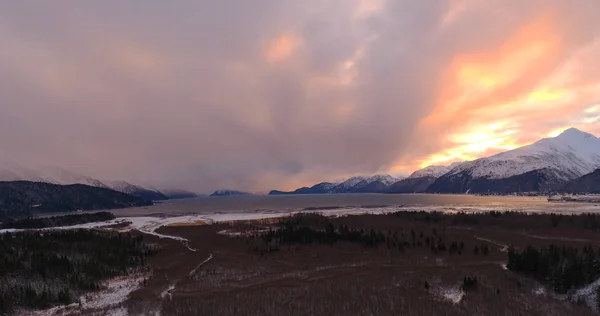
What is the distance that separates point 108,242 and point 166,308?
40399 mm

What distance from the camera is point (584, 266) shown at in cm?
3031

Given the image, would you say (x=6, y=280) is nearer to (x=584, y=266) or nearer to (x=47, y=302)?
(x=47, y=302)

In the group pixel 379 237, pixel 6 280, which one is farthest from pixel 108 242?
pixel 379 237

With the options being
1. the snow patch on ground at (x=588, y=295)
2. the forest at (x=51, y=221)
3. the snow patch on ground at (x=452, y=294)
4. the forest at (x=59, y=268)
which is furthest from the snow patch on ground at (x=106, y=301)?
the forest at (x=51, y=221)

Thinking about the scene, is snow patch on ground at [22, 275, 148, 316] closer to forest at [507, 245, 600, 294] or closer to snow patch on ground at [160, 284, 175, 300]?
snow patch on ground at [160, 284, 175, 300]

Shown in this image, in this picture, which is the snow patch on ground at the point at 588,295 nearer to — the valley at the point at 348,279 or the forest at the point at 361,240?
the valley at the point at 348,279

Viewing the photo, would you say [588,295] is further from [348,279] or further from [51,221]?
[51,221]

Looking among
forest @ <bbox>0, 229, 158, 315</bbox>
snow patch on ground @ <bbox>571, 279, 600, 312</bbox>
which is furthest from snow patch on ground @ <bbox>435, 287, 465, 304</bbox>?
forest @ <bbox>0, 229, 158, 315</bbox>

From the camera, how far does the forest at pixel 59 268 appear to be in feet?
93.9

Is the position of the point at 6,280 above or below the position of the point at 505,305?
above

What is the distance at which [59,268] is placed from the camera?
37000 millimetres

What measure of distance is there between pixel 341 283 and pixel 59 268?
94.8 feet

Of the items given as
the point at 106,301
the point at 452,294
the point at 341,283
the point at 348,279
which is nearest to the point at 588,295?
the point at 452,294

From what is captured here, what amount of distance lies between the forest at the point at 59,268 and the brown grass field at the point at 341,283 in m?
4.80
